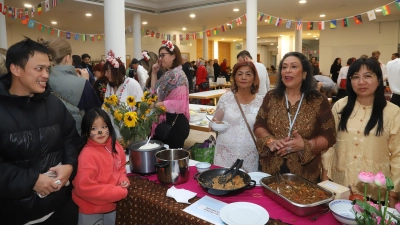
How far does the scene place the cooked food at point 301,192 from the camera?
130 centimetres

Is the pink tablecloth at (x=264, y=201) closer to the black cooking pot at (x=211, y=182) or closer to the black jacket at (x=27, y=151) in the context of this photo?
the black cooking pot at (x=211, y=182)

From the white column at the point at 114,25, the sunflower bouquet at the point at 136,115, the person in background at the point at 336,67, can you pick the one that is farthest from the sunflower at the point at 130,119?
the person in background at the point at 336,67

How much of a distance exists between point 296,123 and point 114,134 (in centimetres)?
105

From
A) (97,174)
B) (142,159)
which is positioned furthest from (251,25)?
(97,174)

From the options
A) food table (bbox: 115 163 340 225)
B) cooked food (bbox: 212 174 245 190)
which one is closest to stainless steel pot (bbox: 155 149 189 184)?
food table (bbox: 115 163 340 225)

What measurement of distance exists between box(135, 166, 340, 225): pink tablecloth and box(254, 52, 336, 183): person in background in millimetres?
344

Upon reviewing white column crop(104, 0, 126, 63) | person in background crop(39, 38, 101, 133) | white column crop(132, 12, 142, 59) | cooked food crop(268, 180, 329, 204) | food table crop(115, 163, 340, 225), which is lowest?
food table crop(115, 163, 340, 225)

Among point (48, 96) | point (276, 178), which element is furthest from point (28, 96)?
point (276, 178)

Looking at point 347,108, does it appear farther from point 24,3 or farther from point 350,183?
point 24,3

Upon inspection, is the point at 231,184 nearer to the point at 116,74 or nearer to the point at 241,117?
the point at 241,117

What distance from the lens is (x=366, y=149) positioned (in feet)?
5.49

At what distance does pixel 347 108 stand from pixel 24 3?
8.90 metres

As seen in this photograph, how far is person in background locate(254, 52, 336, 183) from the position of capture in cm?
172

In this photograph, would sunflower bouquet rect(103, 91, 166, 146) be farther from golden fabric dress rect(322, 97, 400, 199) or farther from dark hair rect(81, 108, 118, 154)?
golden fabric dress rect(322, 97, 400, 199)
